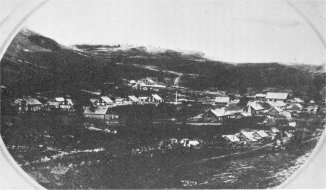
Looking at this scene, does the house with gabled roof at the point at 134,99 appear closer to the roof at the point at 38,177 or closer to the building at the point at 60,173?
the building at the point at 60,173

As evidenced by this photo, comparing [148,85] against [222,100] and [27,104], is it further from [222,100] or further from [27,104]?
[27,104]

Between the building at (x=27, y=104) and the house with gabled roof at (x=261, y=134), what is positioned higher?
the building at (x=27, y=104)

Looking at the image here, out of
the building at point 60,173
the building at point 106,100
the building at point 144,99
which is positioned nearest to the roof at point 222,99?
the building at point 144,99

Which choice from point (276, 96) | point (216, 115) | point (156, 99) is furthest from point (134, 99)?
point (276, 96)

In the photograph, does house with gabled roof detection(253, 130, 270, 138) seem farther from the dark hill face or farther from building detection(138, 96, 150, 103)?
building detection(138, 96, 150, 103)

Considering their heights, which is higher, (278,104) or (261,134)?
(278,104)

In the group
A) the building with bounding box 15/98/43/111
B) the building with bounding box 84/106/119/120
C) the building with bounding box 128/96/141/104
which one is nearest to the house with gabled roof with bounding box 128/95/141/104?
the building with bounding box 128/96/141/104

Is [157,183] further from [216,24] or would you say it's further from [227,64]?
[216,24]
